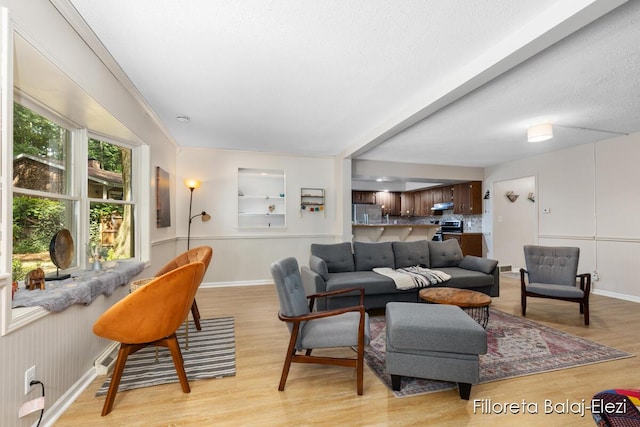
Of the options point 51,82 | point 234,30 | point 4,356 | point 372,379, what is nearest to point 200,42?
point 234,30

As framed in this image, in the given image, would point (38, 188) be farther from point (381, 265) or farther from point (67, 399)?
point (381, 265)

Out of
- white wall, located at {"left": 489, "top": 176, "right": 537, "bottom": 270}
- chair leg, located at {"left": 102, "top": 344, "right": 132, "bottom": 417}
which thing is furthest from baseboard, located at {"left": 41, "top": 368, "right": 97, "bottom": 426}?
white wall, located at {"left": 489, "top": 176, "right": 537, "bottom": 270}

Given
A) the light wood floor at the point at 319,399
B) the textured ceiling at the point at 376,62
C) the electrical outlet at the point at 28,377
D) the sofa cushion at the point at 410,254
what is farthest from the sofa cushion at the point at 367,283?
the electrical outlet at the point at 28,377

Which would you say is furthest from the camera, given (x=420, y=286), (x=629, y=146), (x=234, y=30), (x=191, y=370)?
(x=629, y=146)

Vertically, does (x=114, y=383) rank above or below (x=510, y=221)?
below

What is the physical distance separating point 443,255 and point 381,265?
1.06 meters

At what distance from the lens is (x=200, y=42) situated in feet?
6.97

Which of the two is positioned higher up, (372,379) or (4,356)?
(4,356)

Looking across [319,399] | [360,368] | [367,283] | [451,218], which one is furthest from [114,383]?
[451,218]

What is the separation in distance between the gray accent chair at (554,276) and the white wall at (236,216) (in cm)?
303

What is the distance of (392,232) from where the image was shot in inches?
239

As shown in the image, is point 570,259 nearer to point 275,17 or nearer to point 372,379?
point 372,379

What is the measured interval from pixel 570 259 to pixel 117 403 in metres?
4.88

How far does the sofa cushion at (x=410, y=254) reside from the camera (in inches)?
166
